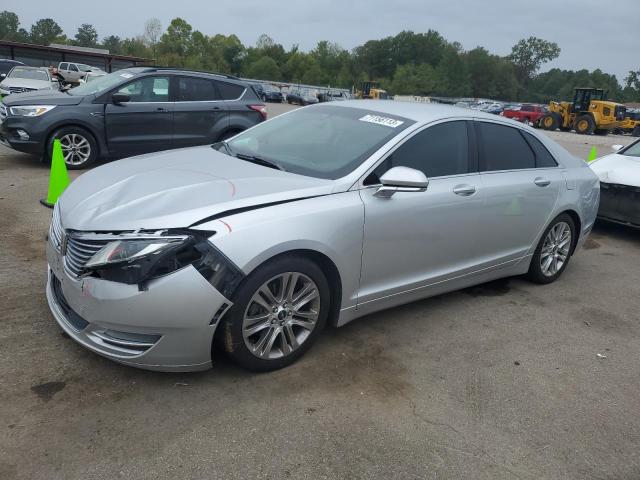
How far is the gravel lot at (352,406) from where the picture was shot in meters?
2.50

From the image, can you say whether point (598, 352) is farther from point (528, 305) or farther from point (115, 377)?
point (115, 377)

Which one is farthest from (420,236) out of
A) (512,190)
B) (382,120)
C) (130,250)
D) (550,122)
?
(550,122)

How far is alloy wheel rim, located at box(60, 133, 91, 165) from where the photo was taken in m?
8.18

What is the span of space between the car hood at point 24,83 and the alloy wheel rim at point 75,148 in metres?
9.20

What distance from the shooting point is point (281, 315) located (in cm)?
313

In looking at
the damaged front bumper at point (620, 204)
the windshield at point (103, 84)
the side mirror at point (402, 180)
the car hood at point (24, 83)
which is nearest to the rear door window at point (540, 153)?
the side mirror at point (402, 180)

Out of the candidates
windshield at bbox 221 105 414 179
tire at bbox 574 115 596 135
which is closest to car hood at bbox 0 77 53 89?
windshield at bbox 221 105 414 179

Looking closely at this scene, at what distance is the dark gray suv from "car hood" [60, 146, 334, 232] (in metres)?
4.99

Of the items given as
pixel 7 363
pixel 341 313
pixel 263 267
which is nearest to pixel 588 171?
pixel 341 313

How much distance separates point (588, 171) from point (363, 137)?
2772 mm

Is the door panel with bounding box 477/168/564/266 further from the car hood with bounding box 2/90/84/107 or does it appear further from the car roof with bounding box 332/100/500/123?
the car hood with bounding box 2/90/84/107

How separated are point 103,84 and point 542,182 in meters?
6.97

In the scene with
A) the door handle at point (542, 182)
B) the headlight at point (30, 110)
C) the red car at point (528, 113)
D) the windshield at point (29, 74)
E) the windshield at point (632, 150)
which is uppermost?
the red car at point (528, 113)

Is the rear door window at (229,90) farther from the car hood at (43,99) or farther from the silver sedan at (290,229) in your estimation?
the silver sedan at (290,229)
